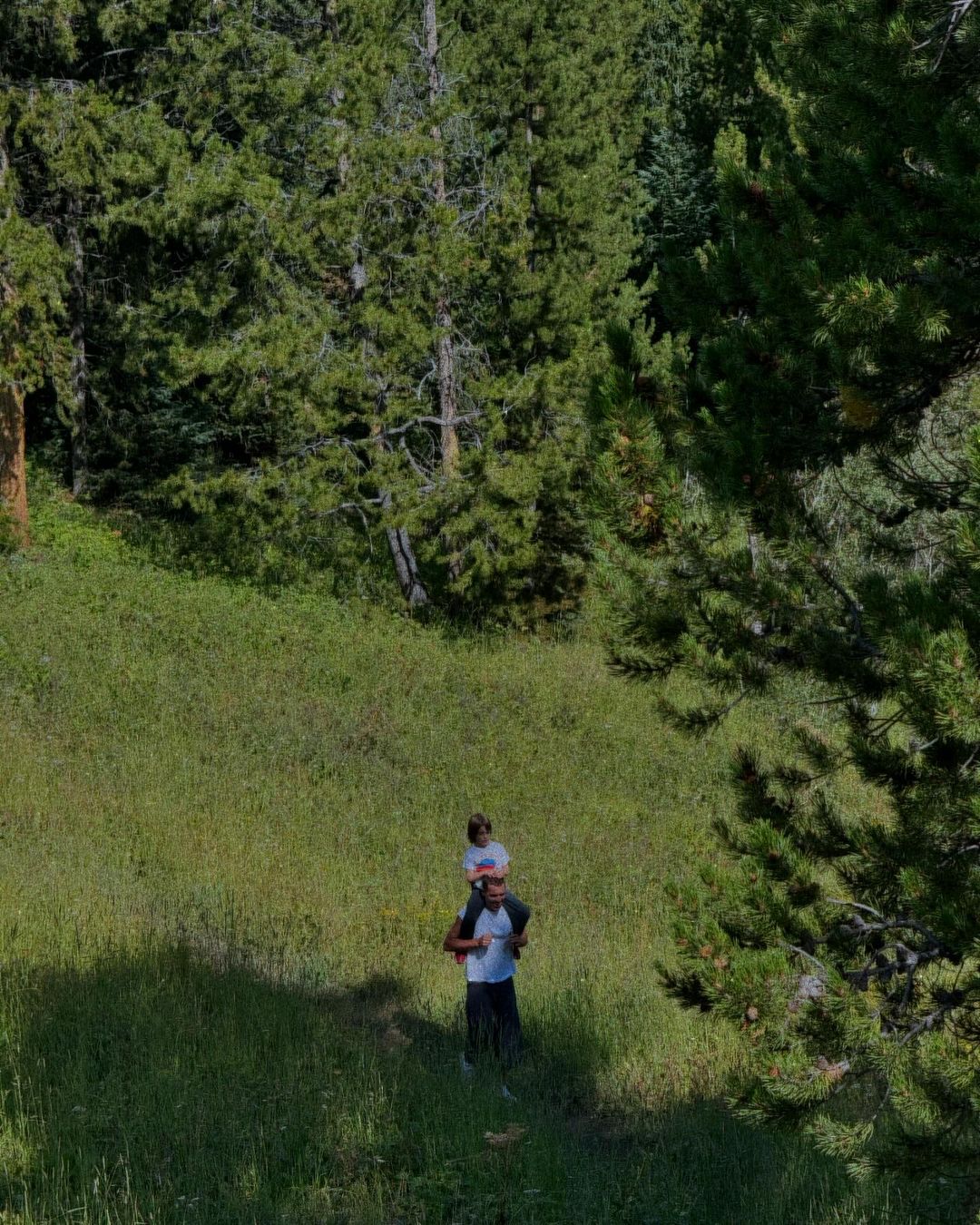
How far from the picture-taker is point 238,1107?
579 cm

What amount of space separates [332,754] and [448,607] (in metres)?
6.70

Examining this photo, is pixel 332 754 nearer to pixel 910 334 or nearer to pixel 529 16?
pixel 910 334

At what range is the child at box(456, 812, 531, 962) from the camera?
268 inches

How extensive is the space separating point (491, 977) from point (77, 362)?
64.0 ft

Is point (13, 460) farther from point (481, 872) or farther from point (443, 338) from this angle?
point (481, 872)

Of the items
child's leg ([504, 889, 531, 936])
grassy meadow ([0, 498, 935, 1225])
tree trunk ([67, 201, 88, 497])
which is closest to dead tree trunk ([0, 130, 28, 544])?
grassy meadow ([0, 498, 935, 1225])

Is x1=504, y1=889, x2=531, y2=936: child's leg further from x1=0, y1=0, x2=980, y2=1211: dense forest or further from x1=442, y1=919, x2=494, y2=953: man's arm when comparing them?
x1=0, y1=0, x2=980, y2=1211: dense forest

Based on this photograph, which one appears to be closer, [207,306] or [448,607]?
[207,306]

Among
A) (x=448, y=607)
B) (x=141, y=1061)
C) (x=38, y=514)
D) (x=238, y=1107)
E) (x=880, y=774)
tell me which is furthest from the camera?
(x=38, y=514)

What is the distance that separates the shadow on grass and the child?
745 mm

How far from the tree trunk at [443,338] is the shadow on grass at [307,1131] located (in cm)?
1289

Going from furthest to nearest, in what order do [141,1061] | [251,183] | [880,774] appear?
[251,183] → [141,1061] → [880,774]

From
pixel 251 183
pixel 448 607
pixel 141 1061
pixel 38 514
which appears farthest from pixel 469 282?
pixel 141 1061

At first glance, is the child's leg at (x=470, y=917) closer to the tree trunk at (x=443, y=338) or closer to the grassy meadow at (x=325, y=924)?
the grassy meadow at (x=325, y=924)
